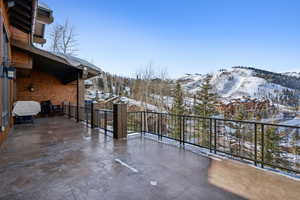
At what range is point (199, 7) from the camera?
9.25 metres

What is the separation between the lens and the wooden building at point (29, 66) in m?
4.57

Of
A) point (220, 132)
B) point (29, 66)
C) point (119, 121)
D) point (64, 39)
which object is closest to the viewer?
point (119, 121)

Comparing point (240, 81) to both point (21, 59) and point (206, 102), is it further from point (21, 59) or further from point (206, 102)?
point (21, 59)

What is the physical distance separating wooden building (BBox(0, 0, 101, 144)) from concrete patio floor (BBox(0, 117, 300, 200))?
2.04m

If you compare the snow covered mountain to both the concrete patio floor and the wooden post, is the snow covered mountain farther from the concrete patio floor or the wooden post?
the concrete patio floor

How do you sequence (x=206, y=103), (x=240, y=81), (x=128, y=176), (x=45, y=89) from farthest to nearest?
(x=240, y=81) < (x=206, y=103) < (x=45, y=89) < (x=128, y=176)

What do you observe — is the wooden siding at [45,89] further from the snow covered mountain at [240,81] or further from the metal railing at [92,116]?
the snow covered mountain at [240,81]

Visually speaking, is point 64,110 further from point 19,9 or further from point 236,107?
point 236,107

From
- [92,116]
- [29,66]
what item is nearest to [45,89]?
[29,66]

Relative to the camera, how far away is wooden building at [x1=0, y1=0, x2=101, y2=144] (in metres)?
4.57

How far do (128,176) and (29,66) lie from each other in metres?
6.11

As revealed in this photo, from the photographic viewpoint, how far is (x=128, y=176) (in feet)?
8.02

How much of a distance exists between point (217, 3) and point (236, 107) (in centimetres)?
830

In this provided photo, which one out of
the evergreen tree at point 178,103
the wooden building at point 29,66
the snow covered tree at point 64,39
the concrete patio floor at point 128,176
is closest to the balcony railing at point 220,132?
the concrete patio floor at point 128,176
